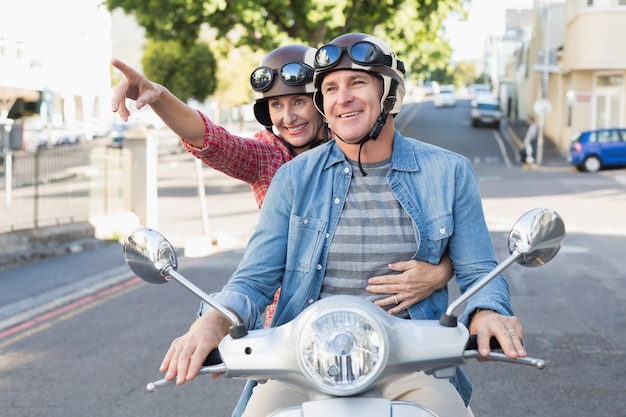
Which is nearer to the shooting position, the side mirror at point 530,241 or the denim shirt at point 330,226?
the side mirror at point 530,241

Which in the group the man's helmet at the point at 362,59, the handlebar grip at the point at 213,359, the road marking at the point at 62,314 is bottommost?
the road marking at the point at 62,314

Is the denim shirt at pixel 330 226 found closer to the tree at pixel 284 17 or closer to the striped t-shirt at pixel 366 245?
the striped t-shirt at pixel 366 245

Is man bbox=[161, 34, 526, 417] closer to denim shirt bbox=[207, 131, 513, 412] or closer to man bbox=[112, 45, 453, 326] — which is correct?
denim shirt bbox=[207, 131, 513, 412]

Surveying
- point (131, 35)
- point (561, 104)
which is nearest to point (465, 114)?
point (561, 104)

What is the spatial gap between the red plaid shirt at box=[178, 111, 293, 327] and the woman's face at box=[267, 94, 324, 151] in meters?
0.07

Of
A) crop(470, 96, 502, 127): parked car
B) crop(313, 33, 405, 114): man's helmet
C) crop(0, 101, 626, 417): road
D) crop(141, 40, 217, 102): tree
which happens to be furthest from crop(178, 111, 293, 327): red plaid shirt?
crop(141, 40, 217, 102): tree

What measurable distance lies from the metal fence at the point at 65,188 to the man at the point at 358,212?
35.7ft

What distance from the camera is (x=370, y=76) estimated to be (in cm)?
290

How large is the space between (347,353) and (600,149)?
96.7ft

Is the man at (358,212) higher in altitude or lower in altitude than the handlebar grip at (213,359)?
higher

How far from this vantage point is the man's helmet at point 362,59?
2812 mm

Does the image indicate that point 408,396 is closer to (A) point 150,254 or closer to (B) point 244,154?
(A) point 150,254

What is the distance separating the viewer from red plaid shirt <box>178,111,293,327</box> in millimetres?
3705

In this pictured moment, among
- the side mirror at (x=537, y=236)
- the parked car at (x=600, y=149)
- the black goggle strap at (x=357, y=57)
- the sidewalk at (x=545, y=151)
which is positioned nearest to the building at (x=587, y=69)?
the sidewalk at (x=545, y=151)
